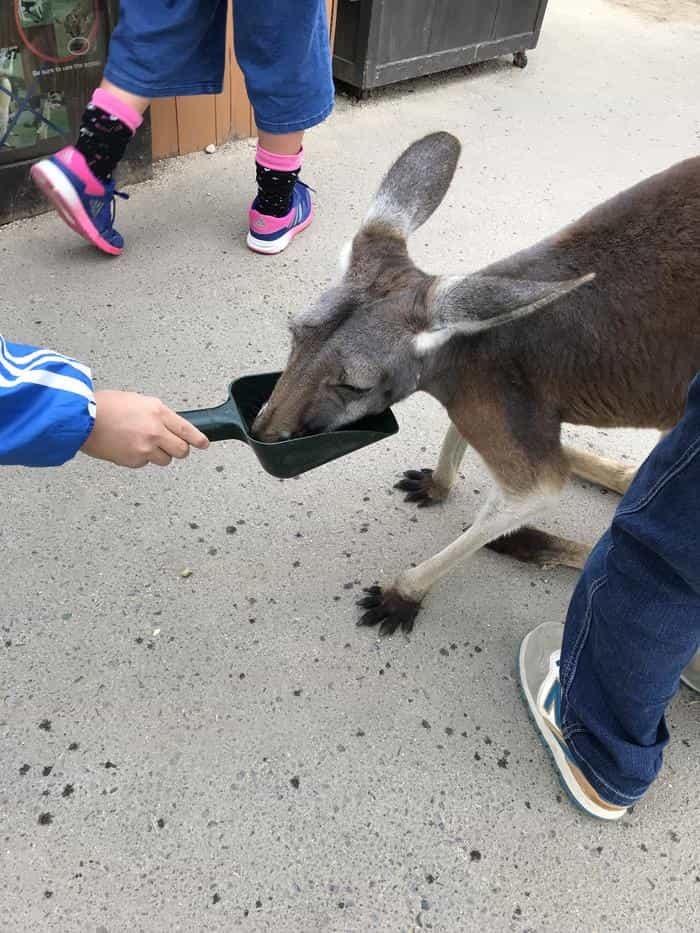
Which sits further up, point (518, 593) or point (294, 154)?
point (294, 154)

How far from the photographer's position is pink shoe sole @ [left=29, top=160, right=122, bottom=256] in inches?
116

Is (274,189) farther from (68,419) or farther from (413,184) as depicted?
(68,419)

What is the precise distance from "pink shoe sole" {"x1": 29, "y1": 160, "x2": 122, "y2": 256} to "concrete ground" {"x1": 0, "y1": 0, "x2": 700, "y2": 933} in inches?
10.9

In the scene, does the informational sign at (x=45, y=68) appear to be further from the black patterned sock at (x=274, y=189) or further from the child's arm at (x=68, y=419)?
the child's arm at (x=68, y=419)

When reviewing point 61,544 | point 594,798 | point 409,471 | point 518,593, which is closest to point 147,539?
point 61,544

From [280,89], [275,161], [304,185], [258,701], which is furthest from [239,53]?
[258,701]

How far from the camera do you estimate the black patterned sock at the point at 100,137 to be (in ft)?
9.85

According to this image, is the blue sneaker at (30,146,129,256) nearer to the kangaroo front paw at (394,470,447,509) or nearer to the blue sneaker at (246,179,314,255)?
the blue sneaker at (246,179,314,255)

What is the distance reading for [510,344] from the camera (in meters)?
2.09

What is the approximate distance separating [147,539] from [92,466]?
1.19 ft

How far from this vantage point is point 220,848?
174 centimetres

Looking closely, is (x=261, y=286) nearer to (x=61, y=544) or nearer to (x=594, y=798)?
(x=61, y=544)

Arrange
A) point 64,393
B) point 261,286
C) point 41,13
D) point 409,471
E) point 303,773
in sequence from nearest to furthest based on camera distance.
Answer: point 64,393
point 303,773
point 409,471
point 41,13
point 261,286

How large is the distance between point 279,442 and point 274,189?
2060mm
